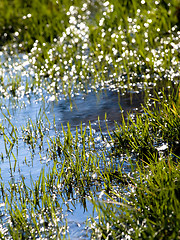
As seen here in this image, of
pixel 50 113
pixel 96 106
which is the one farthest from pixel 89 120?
pixel 50 113

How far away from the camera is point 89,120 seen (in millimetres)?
4875

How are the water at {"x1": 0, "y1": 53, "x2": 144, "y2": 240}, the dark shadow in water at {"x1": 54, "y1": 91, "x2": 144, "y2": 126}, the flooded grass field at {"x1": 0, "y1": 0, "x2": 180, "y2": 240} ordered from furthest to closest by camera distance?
the dark shadow in water at {"x1": 54, "y1": 91, "x2": 144, "y2": 126} < the water at {"x1": 0, "y1": 53, "x2": 144, "y2": 240} < the flooded grass field at {"x1": 0, "y1": 0, "x2": 180, "y2": 240}

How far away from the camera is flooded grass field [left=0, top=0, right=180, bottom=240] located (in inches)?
112

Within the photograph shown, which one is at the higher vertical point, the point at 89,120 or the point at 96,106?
the point at 96,106

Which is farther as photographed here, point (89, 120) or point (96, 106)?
point (96, 106)

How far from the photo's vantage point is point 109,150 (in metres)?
4.02

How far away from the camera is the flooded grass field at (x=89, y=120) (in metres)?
2.86

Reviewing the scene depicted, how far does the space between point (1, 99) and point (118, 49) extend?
2.38 meters

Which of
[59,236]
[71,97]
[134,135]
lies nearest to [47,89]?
[71,97]

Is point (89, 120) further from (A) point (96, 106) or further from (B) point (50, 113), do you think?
(B) point (50, 113)

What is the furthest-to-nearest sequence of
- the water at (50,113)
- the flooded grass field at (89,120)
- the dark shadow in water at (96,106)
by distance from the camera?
the dark shadow in water at (96,106) → the water at (50,113) → the flooded grass field at (89,120)

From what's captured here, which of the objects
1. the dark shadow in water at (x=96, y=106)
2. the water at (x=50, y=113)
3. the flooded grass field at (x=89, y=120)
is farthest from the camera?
the dark shadow in water at (x=96, y=106)

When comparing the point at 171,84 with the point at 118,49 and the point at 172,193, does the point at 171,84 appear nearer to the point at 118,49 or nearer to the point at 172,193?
the point at 118,49

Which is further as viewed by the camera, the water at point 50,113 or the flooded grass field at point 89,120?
the water at point 50,113
